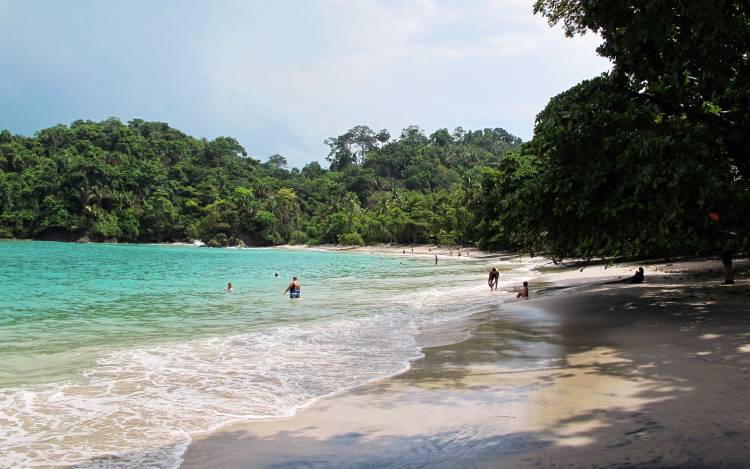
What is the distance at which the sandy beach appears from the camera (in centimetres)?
488

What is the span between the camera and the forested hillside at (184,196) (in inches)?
4092

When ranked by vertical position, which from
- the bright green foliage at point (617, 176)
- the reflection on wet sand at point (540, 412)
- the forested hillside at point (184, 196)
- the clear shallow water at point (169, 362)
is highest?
the forested hillside at point (184, 196)

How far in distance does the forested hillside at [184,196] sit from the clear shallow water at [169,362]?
66.7 meters

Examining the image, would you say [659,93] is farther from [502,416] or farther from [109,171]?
[109,171]

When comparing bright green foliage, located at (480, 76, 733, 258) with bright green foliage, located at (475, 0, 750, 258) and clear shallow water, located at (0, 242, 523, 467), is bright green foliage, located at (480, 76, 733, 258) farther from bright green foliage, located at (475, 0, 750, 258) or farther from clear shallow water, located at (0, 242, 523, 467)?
clear shallow water, located at (0, 242, 523, 467)

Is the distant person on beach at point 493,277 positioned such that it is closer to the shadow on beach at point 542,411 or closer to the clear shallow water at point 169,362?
the clear shallow water at point 169,362

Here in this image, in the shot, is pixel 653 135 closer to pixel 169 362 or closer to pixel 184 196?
pixel 169 362

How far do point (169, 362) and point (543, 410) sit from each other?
24.1ft

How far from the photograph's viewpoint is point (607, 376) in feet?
24.4

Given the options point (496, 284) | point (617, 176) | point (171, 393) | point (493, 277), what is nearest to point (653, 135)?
point (617, 176)

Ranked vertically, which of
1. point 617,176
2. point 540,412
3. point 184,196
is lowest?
point 540,412

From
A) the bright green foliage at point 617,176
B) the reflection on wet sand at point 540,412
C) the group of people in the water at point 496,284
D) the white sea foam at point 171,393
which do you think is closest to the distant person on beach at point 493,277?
the group of people in the water at point 496,284

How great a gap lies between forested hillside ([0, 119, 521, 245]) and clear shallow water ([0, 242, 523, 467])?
66684 millimetres

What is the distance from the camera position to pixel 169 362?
1043cm
